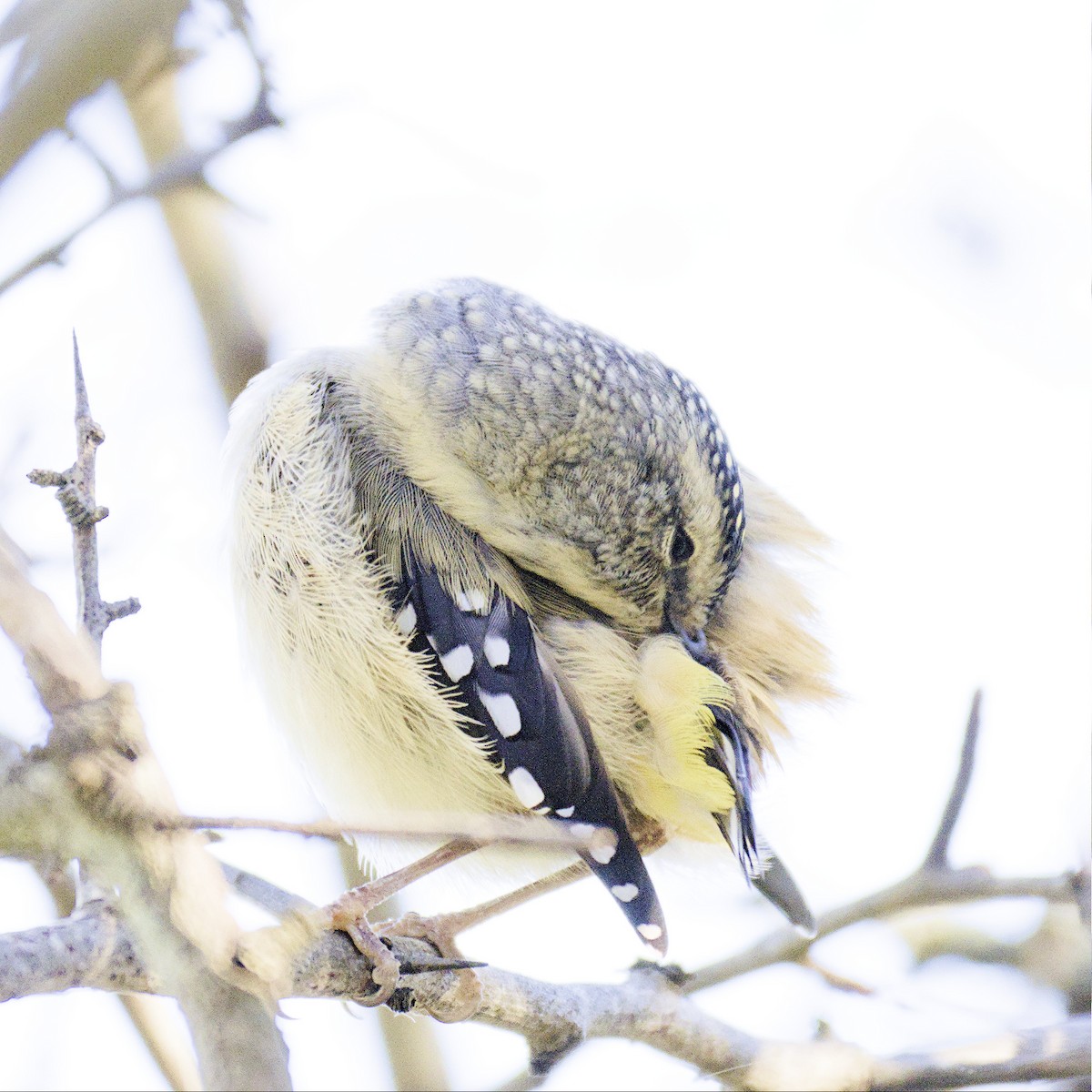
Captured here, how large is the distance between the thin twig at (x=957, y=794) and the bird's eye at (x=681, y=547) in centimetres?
46

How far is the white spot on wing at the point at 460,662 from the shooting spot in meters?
1.46

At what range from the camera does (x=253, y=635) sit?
1.56 metres

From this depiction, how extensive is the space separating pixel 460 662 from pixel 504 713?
9cm

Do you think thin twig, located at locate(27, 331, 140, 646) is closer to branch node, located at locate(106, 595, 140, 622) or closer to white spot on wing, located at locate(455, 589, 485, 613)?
branch node, located at locate(106, 595, 140, 622)

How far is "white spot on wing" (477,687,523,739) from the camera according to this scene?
1429 mm

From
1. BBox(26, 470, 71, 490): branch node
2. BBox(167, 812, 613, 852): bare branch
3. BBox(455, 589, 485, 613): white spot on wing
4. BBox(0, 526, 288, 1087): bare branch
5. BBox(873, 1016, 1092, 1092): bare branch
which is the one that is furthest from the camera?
BBox(455, 589, 485, 613): white spot on wing

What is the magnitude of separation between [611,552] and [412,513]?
292 millimetres

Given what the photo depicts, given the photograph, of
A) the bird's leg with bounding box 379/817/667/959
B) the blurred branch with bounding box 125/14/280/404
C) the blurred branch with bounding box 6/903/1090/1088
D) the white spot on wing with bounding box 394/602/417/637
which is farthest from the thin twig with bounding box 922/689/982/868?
the blurred branch with bounding box 125/14/280/404

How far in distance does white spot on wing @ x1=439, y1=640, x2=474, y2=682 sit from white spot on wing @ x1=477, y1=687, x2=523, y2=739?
0.05 m

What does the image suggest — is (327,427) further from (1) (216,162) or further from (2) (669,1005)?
(2) (669,1005)

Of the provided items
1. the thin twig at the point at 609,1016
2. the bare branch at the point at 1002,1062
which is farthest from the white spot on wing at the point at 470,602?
the bare branch at the point at 1002,1062

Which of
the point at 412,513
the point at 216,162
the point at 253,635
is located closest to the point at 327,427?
the point at 412,513

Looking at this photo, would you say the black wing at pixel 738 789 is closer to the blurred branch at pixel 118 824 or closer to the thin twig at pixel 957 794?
the thin twig at pixel 957 794

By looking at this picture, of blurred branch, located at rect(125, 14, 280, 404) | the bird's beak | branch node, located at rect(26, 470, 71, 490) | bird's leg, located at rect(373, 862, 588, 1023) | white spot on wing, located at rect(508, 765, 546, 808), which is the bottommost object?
bird's leg, located at rect(373, 862, 588, 1023)
